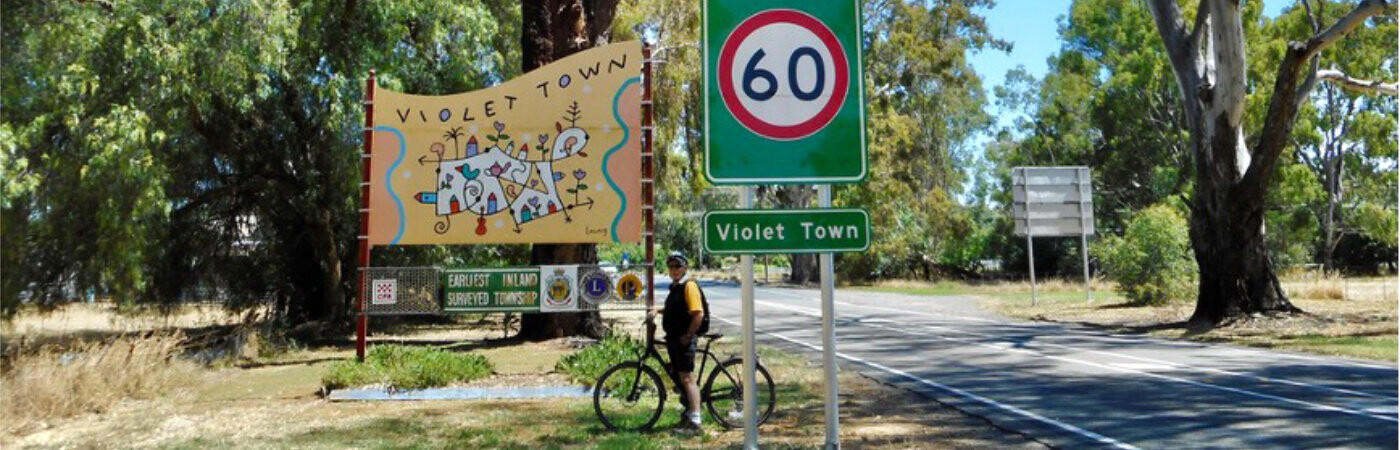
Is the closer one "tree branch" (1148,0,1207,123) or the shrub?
"tree branch" (1148,0,1207,123)

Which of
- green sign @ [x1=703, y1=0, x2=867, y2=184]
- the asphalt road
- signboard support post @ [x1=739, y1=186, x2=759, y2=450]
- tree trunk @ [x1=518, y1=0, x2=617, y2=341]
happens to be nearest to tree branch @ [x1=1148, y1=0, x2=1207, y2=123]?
the asphalt road

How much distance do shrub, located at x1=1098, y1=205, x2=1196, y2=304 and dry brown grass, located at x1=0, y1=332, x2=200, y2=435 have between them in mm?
23359

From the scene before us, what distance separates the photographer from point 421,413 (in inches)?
414

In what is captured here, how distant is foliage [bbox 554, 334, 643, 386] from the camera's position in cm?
1238

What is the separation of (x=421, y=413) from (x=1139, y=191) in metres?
51.6

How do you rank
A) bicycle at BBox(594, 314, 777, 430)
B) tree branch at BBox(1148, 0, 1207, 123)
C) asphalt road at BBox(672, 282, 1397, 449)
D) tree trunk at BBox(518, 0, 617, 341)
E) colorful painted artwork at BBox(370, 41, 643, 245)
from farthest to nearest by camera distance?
tree branch at BBox(1148, 0, 1207, 123) < tree trunk at BBox(518, 0, 617, 341) < colorful painted artwork at BBox(370, 41, 643, 245) < bicycle at BBox(594, 314, 777, 430) < asphalt road at BBox(672, 282, 1397, 449)

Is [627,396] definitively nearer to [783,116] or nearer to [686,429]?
[686,429]

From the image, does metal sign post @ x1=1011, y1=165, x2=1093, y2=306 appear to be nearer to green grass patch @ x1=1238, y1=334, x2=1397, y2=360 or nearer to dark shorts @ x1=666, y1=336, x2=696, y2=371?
green grass patch @ x1=1238, y1=334, x2=1397, y2=360

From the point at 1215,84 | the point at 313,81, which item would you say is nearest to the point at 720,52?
the point at 313,81

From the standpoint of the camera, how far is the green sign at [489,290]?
589 inches

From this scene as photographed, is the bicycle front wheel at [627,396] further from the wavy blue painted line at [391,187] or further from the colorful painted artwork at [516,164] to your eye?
the wavy blue painted line at [391,187]

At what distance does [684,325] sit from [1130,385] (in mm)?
6002

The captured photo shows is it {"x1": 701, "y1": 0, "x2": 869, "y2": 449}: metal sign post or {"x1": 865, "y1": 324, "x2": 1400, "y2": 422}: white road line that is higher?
{"x1": 701, "y1": 0, "x2": 869, "y2": 449}: metal sign post


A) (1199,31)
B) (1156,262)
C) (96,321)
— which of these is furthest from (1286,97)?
(96,321)
